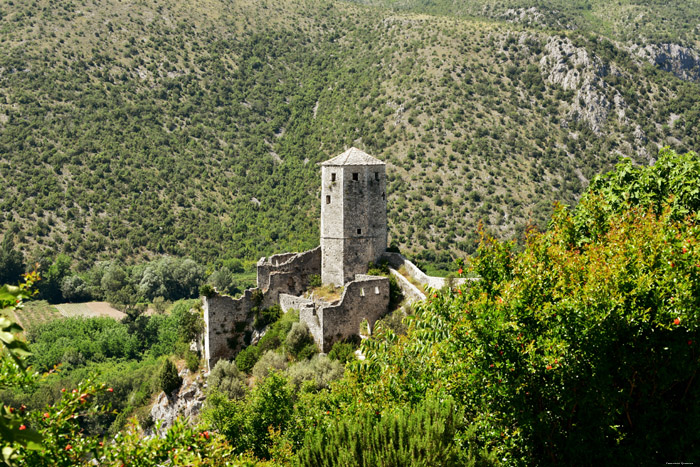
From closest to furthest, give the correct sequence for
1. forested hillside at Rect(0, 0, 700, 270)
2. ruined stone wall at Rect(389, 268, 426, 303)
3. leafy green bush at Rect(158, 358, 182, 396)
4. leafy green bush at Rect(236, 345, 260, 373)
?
ruined stone wall at Rect(389, 268, 426, 303) < leafy green bush at Rect(236, 345, 260, 373) < leafy green bush at Rect(158, 358, 182, 396) < forested hillside at Rect(0, 0, 700, 270)

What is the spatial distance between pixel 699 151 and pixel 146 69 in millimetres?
67822

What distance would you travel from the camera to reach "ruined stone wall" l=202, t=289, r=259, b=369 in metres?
34.7

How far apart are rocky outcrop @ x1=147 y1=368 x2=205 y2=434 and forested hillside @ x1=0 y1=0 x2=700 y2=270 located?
2708 centimetres

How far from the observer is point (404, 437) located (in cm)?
1349

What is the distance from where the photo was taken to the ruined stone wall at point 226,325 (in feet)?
114

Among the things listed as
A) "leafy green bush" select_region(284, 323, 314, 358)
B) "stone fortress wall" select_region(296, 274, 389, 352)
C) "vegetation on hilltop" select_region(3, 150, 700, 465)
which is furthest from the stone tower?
"vegetation on hilltop" select_region(3, 150, 700, 465)

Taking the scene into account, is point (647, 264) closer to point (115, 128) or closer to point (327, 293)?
point (327, 293)

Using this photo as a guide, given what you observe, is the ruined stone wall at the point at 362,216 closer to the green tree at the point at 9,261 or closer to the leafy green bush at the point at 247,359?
the leafy green bush at the point at 247,359

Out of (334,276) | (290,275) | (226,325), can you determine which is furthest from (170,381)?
(334,276)

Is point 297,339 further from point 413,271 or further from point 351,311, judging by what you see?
point 413,271

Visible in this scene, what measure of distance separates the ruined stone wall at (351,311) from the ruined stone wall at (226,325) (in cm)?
454

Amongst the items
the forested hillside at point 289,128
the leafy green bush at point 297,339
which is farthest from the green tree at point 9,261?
the leafy green bush at point 297,339

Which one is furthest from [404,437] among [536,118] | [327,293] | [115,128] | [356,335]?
[115,128]

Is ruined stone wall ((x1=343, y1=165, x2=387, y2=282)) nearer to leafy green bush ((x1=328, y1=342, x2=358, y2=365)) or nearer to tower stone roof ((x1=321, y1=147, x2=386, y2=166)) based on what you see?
tower stone roof ((x1=321, y1=147, x2=386, y2=166))
